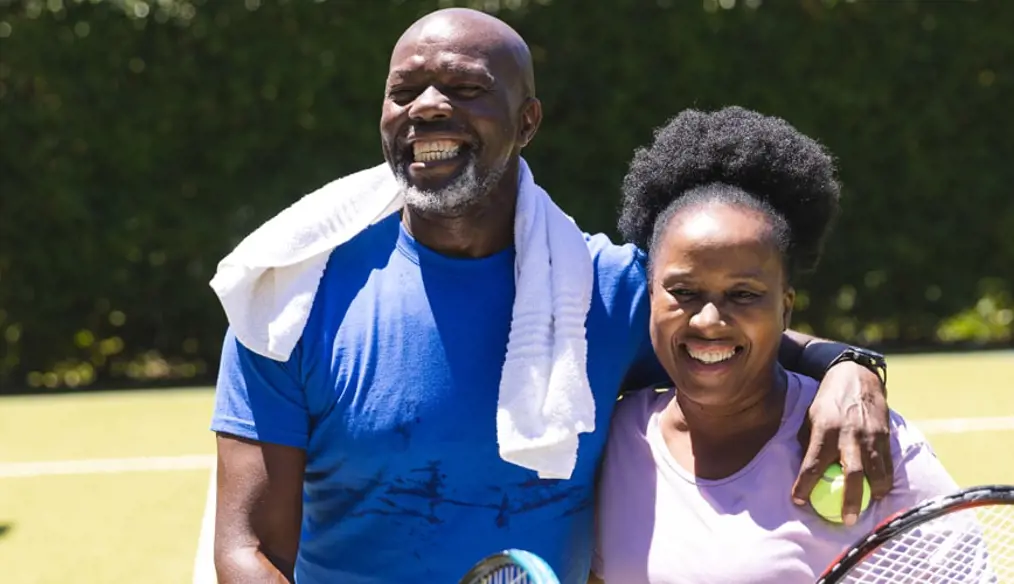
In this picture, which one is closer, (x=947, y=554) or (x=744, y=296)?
(x=947, y=554)

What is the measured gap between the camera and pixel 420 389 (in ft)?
10.0

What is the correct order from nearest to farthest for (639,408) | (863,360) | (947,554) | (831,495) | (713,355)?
(947,554) < (831,495) < (713,355) < (863,360) < (639,408)

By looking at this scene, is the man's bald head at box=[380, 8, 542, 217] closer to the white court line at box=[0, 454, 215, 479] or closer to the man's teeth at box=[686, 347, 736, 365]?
the man's teeth at box=[686, 347, 736, 365]

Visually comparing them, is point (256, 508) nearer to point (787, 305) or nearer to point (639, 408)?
point (639, 408)

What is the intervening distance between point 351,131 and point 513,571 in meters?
8.58

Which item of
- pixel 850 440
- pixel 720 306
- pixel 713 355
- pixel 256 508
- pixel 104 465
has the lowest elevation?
pixel 104 465

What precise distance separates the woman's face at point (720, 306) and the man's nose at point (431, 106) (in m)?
0.60

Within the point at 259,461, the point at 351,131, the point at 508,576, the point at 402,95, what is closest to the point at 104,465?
the point at 351,131

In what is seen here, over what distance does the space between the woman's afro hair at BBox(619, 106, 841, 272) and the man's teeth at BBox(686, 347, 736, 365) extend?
0.97ft

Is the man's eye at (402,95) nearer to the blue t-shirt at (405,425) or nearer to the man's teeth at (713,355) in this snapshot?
the blue t-shirt at (405,425)

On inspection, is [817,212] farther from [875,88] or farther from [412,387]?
[875,88]

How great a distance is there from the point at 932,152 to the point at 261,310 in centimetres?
973

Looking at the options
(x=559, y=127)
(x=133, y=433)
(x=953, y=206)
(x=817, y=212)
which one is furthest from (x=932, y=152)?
(x=817, y=212)

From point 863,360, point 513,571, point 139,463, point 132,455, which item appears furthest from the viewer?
point 132,455
